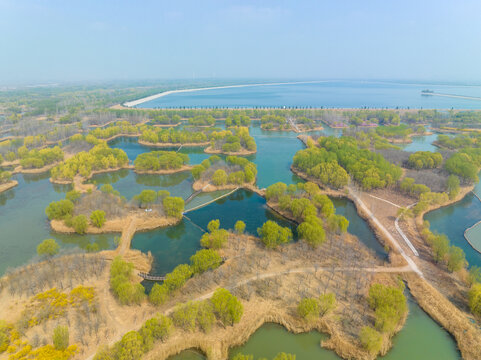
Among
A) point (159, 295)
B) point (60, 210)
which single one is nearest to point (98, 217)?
point (60, 210)

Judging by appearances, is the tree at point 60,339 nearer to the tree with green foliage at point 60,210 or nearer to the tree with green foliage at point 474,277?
the tree with green foliage at point 60,210

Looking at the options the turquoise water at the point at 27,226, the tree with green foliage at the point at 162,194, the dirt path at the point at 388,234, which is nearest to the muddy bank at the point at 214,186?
the tree with green foliage at the point at 162,194

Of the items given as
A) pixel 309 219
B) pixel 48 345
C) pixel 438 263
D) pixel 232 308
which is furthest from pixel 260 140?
pixel 48 345

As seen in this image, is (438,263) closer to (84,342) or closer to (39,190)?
(84,342)

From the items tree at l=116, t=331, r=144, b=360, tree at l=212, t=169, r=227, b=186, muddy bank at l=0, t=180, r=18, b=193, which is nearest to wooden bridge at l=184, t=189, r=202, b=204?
tree at l=212, t=169, r=227, b=186

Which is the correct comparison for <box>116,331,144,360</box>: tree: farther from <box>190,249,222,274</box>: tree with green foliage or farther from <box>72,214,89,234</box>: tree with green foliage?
<box>72,214,89,234</box>: tree with green foliage

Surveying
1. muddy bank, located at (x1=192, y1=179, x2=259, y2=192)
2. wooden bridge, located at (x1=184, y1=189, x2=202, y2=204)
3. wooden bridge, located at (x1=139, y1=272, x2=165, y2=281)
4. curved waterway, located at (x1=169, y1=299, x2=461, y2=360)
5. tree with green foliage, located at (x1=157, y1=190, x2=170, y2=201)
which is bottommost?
curved waterway, located at (x1=169, y1=299, x2=461, y2=360)
